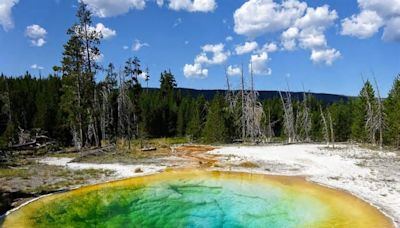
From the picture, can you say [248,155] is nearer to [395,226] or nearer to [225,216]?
[225,216]

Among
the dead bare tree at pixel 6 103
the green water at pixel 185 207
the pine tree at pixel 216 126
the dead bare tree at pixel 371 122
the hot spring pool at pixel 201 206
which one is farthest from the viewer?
the dead bare tree at pixel 6 103

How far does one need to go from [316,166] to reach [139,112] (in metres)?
31.0

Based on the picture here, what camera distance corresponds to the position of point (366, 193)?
1808cm

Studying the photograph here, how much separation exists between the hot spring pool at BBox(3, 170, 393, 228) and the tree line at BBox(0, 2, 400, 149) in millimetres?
14527

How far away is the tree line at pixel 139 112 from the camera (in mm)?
36219

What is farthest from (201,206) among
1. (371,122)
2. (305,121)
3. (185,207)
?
(305,121)

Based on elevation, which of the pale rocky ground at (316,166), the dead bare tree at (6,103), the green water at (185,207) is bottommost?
the green water at (185,207)

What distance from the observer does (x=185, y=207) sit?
17.5 m

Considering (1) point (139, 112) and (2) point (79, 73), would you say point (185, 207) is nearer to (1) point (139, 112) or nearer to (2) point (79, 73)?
(2) point (79, 73)

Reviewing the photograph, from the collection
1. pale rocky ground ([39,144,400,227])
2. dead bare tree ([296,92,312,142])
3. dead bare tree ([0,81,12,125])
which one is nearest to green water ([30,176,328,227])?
pale rocky ground ([39,144,400,227])

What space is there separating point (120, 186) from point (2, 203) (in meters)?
Answer: 5.93

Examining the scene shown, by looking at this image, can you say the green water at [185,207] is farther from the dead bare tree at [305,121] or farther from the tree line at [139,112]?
the dead bare tree at [305,121]

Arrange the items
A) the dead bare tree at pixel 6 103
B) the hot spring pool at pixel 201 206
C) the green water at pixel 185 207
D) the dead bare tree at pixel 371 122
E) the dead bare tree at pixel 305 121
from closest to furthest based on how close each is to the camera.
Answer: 1. the hot spring pool at pixel 201 206
2. the green water at pixel 185 207
3. the dead bare tree at pixel 371 122
4. the dead bare tree at pixel 6 103
5. the dead bare tree at pixel 305 121

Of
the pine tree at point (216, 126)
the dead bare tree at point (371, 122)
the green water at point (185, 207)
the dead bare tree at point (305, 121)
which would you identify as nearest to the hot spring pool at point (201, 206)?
the green water at point (185, 207)
